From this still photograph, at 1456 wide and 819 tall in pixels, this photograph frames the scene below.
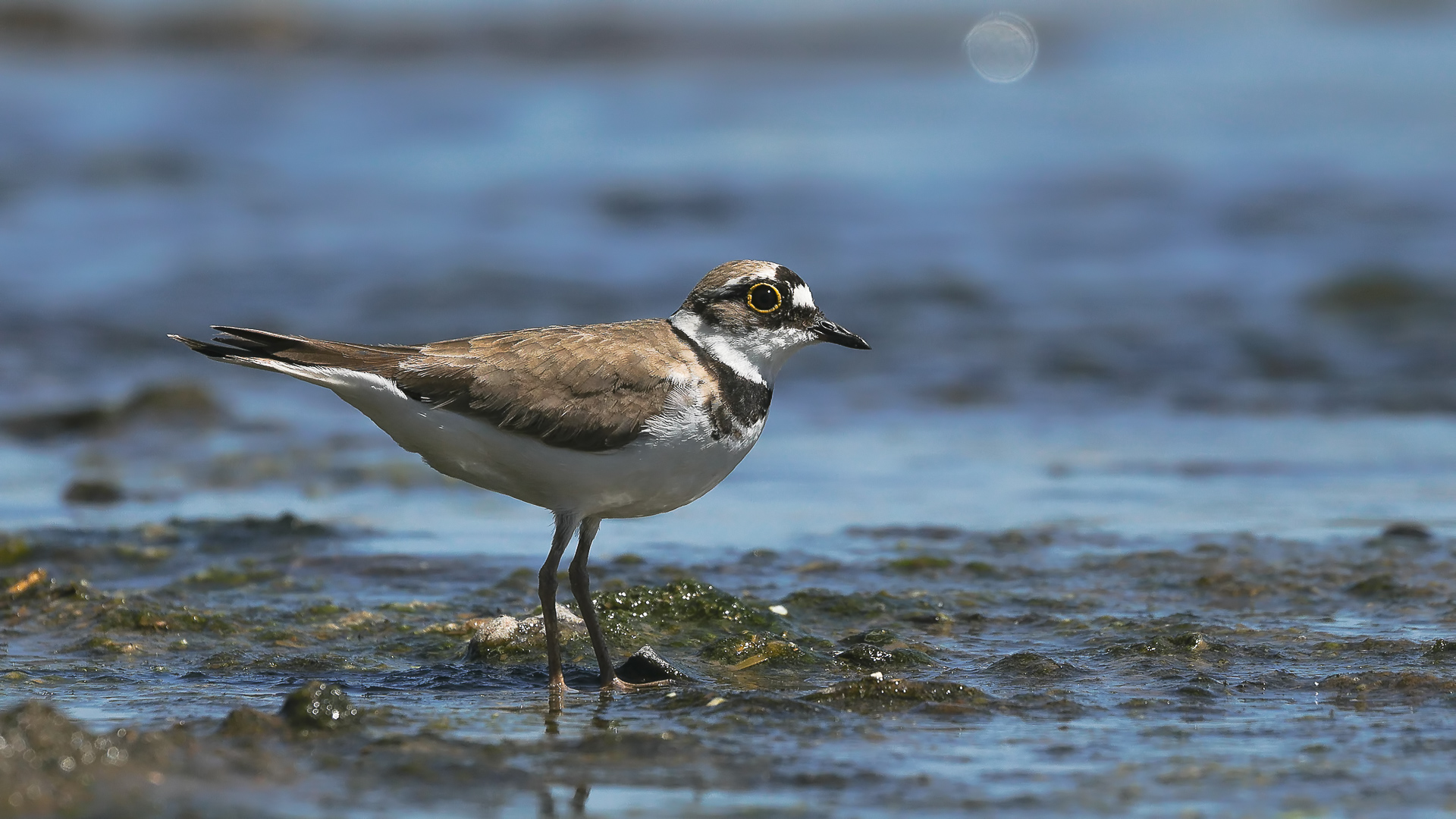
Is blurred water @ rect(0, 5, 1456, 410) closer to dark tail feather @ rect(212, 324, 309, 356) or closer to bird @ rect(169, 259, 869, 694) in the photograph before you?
bird @ rect(169, 259, 869, 694)

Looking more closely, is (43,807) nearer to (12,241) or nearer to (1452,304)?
(1452,304)

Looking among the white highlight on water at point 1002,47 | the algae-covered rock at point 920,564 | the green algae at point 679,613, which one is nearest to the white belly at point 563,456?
the green algae at point 679,613

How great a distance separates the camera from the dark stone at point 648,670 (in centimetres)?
570

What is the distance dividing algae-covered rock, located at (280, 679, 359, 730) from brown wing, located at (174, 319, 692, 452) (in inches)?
47.2

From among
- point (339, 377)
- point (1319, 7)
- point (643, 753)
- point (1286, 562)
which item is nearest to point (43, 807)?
point (643, 753)

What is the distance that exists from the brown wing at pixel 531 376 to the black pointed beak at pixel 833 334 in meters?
0.65

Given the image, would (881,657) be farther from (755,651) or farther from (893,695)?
(893,695)

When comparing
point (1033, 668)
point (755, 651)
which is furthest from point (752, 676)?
point (1033, 668)

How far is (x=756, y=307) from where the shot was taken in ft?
20.0

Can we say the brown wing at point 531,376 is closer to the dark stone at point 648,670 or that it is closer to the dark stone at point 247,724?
the dark stone at point 648,670

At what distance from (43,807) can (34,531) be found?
430 cm

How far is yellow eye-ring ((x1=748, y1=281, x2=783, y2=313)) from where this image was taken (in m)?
6.08

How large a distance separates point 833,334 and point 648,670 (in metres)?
1.52

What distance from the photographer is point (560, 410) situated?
560 cm
